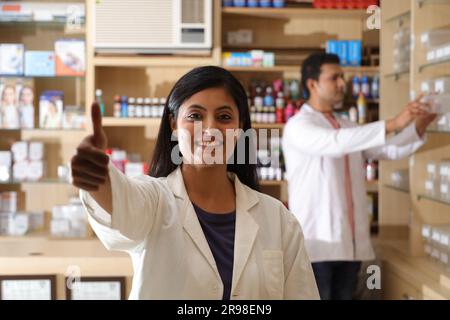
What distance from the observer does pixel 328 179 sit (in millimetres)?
1936

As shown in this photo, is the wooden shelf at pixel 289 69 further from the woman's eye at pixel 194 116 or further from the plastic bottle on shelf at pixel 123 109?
the woman's eye at pixel 194 116

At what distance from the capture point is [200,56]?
107 inches

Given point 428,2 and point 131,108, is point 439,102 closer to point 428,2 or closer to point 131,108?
point 428,2

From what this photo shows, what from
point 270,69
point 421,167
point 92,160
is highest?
point 270,69

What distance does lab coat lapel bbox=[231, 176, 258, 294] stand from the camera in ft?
2.41

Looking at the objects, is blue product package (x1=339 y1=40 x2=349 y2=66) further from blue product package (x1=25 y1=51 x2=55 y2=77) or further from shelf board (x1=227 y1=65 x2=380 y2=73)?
blue product package (x1=25 y1=51 x2=55 y2=77)

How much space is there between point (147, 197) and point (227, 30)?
90.4 inches

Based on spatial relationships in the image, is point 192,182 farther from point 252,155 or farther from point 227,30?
point 227,30

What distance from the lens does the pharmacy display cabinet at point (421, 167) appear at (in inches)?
77.4

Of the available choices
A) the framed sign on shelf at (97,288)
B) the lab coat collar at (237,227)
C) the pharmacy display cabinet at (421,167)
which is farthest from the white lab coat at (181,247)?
the pharmacy display cabinet at (421,167)

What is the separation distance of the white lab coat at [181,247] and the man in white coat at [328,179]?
1104 millimetres

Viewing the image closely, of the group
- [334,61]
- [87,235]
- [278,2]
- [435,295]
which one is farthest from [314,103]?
[87,235]

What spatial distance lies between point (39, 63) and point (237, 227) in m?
→ 2.14

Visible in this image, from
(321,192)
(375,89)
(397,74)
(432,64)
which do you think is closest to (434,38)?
(432,64)
